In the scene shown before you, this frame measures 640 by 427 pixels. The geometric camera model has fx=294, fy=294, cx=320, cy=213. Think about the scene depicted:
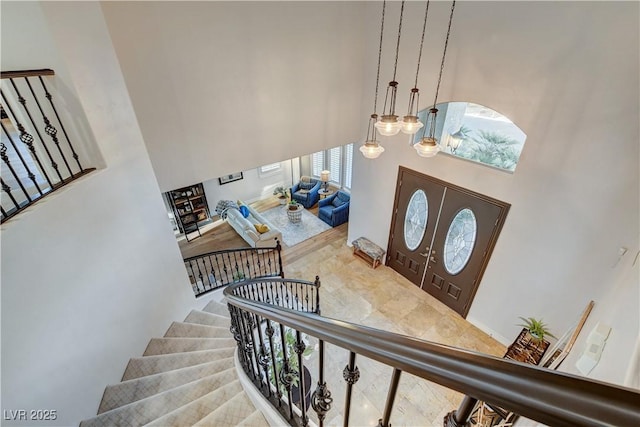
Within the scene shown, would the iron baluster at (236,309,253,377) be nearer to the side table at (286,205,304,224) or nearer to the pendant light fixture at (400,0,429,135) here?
the pendant light fixture at (400,0,429,135)

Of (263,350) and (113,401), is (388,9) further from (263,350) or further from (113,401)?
(113,401)

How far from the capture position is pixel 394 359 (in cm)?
62

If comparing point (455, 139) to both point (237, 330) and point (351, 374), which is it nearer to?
point (237, 330)

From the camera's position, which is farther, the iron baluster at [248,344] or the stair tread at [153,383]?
the stair tread at [153,383]

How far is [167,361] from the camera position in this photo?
3023mm

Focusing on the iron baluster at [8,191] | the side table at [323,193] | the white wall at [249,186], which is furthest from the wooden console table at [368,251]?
the iron baluster at [8,191]

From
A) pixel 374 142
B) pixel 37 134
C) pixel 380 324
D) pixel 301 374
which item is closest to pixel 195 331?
pixel 37 134

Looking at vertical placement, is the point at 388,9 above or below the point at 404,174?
above

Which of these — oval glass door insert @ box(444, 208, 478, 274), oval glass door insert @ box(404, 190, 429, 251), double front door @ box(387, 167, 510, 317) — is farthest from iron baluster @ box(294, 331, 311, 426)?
oval glass door insert @ box(404, 190, 429, 251)

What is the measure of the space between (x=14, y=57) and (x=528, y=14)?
4.56 m

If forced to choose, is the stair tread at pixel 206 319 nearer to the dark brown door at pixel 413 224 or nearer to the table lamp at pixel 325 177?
the dark brown door at pixel 413 224

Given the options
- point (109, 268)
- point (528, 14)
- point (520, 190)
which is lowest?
point (109, 268)

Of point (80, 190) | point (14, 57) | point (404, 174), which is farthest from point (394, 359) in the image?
point (404, 174)

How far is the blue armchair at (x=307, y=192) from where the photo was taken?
9.18 meters
